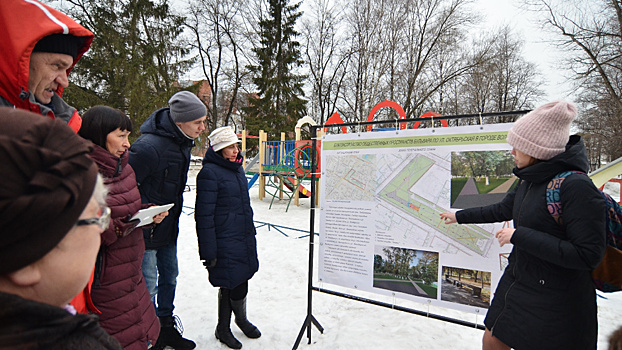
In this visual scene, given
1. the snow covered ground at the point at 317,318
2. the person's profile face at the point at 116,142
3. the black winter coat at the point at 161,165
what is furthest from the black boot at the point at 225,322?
the person's profile face at the point at 116,142

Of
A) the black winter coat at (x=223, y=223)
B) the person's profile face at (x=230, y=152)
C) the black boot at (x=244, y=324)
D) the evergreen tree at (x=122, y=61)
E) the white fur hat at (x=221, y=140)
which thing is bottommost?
the black boot at (x=244, y=324)

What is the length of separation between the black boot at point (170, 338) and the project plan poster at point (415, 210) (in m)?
1.33

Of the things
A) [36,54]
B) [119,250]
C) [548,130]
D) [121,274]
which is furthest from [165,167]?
[548,130]

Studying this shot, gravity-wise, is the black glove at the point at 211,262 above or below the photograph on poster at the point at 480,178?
below

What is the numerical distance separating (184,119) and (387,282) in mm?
2081

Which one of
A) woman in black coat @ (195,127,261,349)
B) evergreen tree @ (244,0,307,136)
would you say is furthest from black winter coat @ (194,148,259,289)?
evergreen tree @ (244,0,307,136)

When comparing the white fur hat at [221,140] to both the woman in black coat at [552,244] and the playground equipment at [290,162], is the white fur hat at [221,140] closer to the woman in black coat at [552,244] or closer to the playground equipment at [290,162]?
the woman in black coat at [552,244]

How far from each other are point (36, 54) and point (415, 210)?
238 cm

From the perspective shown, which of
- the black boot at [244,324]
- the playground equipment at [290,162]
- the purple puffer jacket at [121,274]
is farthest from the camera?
the playground equipment at [290,162]

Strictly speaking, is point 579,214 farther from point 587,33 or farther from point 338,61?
point 338,61

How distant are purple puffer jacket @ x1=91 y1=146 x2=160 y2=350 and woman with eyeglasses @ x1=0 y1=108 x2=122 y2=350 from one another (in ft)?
3.95

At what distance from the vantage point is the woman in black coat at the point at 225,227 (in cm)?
256

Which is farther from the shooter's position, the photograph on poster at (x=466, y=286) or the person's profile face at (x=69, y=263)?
the photograph on poster at (x=466, y=286)

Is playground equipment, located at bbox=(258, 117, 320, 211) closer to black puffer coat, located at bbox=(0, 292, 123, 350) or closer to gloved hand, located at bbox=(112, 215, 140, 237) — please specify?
gloved hand, located at bbox=(112, 215, 140, 237)
